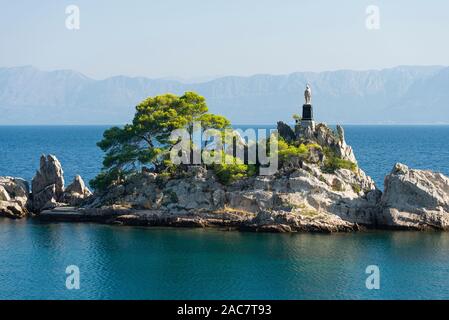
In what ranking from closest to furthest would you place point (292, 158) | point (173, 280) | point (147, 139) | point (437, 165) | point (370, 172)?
point (173, 280) → point (292, 158) → point (147, 139) → point (370, 172) → point (437, 165)

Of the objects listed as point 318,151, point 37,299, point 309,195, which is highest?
point 318,151

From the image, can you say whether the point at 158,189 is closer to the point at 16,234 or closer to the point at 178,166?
the point at 178,166

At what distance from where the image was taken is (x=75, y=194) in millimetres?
84250

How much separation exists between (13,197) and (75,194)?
7787mm

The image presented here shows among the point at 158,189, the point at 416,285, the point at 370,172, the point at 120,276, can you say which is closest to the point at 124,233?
the point at 158,189

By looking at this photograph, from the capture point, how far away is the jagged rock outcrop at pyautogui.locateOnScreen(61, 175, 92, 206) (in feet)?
275

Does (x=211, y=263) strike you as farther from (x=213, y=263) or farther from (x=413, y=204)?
(x=413, y=204)

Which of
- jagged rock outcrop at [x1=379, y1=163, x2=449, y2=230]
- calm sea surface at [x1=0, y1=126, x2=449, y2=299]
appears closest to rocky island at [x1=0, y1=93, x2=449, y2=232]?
jagged rock outcrop at [x1=379, y1=163, x2=449, y2=230]

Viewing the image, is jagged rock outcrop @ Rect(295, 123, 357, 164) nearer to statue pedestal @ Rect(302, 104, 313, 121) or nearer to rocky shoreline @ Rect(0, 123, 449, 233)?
rocky shoreline @ Rect(0, 123, 449, 233)

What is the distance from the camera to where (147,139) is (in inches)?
3378

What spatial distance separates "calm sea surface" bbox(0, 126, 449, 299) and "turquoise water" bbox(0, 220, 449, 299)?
0.28 ft

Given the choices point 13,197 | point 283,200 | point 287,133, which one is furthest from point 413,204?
point 13,197
